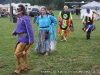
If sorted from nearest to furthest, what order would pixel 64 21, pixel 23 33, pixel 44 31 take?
pixel 23 33 → pixel 44 31 → pixel 64 21

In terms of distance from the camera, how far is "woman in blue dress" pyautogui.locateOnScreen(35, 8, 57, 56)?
29.8 feet

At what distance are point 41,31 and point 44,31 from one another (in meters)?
0.10

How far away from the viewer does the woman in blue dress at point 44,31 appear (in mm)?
9070

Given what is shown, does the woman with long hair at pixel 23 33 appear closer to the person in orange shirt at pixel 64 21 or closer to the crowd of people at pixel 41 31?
the crowd of people at pixel 41 31

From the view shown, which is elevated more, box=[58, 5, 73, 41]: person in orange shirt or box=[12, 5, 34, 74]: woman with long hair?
box=[12, 5, 34, 74]: woman with long hair

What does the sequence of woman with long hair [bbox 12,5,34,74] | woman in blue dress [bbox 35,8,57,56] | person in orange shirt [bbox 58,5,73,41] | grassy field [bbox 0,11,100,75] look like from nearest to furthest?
woman with long hair [bbox 12,5,34,74]
grassy field [bbox 0,11,100,75]
woman in blue dress [bbox 35,8,57,56]
person in orange shirt [bbox 58,5,73,41]

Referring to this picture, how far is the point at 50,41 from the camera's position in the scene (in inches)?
374

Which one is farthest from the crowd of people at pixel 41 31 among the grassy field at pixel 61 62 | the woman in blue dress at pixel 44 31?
the grassy field at pixel 61 62

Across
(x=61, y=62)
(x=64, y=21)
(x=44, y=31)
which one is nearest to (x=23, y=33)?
(x=61, y=62)

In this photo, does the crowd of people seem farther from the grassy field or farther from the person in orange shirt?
the grassy field

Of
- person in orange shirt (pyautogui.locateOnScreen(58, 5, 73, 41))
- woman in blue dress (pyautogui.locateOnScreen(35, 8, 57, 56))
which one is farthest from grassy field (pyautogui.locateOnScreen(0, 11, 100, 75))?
person in orange shirt (pyautogui.locateOnScreen(58, 5, 73, 41))

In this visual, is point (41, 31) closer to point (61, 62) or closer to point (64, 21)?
point (61, 62)

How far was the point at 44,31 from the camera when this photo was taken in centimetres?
920

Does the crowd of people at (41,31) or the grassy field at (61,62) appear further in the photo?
the grassy field at (61,62)
